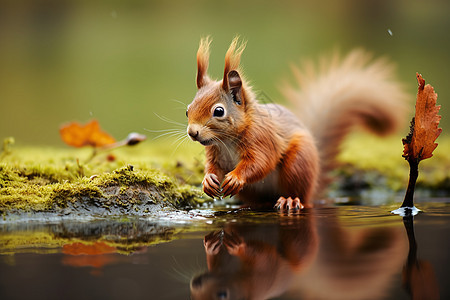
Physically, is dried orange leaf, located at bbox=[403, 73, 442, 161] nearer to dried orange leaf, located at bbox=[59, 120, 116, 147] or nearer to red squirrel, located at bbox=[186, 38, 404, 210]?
red squirrel, located at bbox=[186, 38, 404, 210]

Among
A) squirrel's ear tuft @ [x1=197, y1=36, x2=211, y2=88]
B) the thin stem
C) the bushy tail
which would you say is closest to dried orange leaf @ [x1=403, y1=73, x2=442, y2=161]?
the thin stem

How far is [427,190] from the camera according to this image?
2645 millimetres

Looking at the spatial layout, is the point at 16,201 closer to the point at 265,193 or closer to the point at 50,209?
the point at 50,209

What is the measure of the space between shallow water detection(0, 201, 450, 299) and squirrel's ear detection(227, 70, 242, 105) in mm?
492

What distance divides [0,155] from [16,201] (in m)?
0.90

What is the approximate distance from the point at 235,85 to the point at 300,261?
0.92 meters

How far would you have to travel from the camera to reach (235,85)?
1.79m

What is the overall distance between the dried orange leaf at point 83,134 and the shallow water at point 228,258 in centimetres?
84

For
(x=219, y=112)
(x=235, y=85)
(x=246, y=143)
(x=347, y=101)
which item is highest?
(x=347, y=101)

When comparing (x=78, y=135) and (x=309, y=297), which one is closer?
(x=309, y=297)

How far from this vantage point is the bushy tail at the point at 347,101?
254 centimetres

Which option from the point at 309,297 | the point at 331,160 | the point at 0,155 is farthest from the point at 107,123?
the point at 309,297

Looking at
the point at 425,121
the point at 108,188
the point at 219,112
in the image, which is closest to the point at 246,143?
the point at 219,112

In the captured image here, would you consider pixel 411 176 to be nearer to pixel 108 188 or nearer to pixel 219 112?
pixel 219 112
